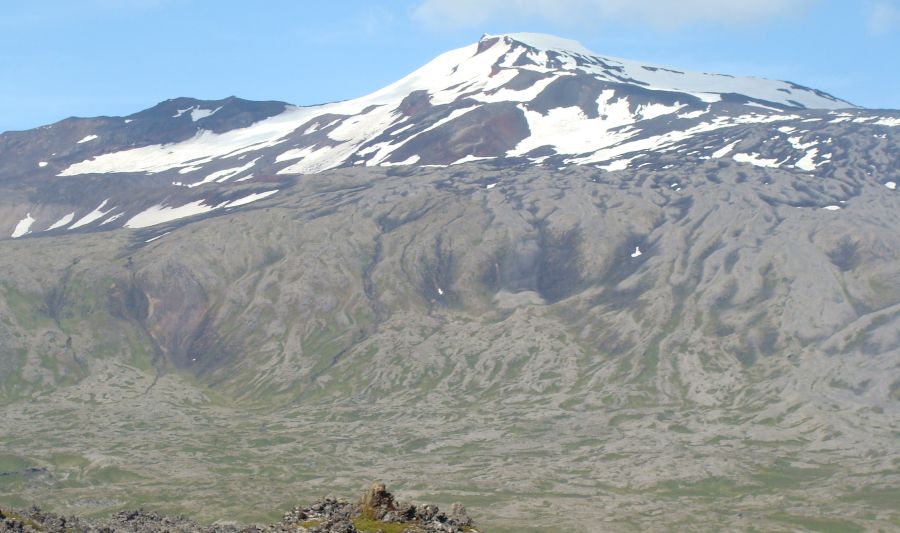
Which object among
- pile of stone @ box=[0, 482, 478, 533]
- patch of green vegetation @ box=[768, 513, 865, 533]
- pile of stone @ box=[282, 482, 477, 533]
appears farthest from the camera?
patch of green vegetation @ box=[768, 513, 865, 533]

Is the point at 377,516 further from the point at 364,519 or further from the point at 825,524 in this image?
the point at 825,524

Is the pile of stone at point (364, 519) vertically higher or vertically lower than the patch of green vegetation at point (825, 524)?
higher

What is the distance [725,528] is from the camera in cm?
19438

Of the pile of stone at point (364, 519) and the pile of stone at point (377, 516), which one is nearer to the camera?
the pile of stone at point (364, 519)

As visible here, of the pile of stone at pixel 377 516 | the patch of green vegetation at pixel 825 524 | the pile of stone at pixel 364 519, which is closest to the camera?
the pile of stone at pixel 364 519

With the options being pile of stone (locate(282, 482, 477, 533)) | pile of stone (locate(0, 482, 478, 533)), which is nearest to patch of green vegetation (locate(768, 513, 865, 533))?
pile of stone (locate(0, 482, 478, 533))

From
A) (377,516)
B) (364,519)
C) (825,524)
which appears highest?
(377,516)

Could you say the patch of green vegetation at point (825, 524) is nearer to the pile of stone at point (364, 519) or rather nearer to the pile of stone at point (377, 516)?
the pile of stone at point (364, 519)

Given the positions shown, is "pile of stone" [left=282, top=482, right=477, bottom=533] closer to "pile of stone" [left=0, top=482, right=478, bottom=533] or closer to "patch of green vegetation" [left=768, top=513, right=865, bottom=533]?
"pile of stone" [left=0, top=482, right=478, bottom=533]

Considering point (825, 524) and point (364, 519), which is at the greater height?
point (364, 519)

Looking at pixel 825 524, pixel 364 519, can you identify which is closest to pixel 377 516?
pixel 364 519

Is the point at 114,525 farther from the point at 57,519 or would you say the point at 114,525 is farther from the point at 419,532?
the point at 419,532

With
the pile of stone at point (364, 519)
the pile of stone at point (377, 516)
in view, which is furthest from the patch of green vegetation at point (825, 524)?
the pile of stone at point (377, 516)

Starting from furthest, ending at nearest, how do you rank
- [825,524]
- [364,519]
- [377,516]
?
[825,524] < [364,519] < [377,516]
